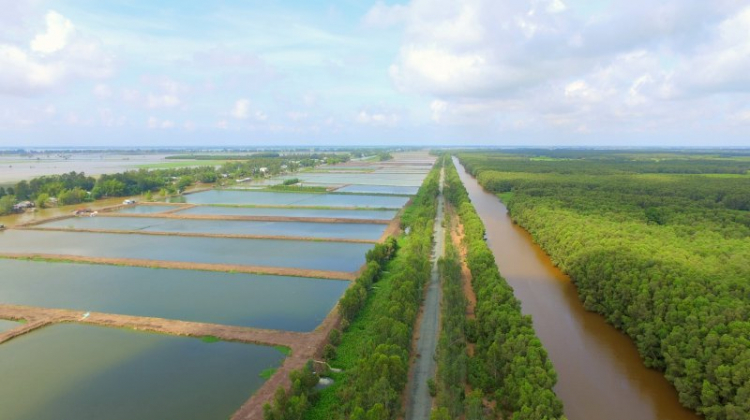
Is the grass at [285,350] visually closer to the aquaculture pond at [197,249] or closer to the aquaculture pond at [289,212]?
the aquaculture pond at [197,249]

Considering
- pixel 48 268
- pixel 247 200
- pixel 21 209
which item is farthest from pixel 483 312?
pixel 21 209

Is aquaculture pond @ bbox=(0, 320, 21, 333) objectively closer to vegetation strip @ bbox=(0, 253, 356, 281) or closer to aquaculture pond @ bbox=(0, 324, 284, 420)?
aquaculture pond @ bbox=(0, 324, 284, 420)

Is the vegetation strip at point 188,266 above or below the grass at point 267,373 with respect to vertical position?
above

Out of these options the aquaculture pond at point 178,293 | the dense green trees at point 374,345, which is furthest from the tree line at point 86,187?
the dense green trees at point 374,345

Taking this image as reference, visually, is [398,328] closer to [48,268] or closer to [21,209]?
[48,268]

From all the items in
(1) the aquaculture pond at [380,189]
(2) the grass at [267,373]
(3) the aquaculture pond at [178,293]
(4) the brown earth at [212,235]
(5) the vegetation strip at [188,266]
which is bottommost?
(2) the grass at [267,373]

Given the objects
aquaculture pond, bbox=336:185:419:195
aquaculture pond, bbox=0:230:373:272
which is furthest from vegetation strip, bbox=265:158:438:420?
aquaculture pond, bbox=336:185:419:195

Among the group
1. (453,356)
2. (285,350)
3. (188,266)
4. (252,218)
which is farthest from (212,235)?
(453,356)
